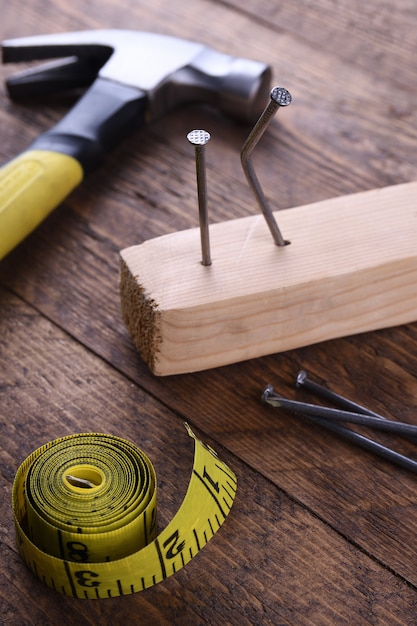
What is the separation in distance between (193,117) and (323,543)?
0.69 m

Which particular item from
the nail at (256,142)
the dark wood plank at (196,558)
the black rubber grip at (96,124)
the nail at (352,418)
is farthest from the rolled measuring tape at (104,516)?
the black rubber grip at (96,124)

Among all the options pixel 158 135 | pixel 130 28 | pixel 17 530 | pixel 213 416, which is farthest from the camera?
pixel 130 28

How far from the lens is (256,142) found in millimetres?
885

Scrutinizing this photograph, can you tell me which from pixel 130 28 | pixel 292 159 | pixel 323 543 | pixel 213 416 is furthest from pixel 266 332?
pixel 130 28

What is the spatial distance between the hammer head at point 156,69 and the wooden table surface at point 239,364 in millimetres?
43

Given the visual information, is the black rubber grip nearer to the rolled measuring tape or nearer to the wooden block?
the wooden block

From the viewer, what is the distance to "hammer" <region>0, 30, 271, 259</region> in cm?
108

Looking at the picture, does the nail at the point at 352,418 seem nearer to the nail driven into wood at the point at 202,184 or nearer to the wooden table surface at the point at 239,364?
the wooden table surface at the point at 239,364

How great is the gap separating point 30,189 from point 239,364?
1.12ft

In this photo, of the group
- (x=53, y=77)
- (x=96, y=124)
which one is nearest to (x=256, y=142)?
(x=96, y=124)

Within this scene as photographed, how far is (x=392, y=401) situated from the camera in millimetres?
964

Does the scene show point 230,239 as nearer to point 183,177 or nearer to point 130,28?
point 183,177

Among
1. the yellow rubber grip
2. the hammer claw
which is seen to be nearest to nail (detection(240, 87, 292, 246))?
the yellow rubber grip

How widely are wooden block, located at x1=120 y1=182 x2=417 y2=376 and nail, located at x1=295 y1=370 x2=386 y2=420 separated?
50 millimetres
